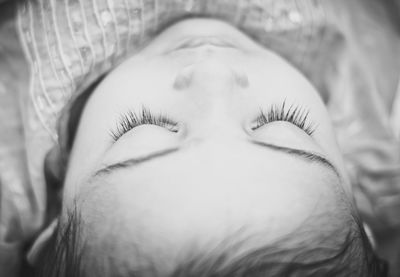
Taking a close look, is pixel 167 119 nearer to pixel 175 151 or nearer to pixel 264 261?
pixel 175 151

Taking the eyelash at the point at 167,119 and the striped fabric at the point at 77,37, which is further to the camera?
the striped fabric at the point at 77,37

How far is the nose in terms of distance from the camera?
0.52m

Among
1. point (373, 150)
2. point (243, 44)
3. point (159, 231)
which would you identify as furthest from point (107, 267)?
point (373, 150)

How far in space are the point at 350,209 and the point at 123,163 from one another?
0.93 ft

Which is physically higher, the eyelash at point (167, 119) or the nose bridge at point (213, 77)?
the nose bridge at point (213, 77)

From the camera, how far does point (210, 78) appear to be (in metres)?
0.52

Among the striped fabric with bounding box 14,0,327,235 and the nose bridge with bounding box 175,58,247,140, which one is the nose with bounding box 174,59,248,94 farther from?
the striped fabric with bounding box 14,0,327,235

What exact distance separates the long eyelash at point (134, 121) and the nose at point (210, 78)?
0.16 ft

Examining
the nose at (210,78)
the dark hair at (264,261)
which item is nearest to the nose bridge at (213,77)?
the nose at (210,78)

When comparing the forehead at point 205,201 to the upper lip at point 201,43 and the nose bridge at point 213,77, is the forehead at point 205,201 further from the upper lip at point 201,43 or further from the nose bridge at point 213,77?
the upper lip at point 201,43

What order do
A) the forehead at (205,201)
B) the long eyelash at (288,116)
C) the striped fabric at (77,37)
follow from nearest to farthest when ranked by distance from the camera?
the forehead at (205,201) < the long eyelash at (288,116) < the striped fabric at (77,37)

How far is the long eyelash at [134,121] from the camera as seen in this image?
0.53 meters

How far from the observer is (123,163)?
482 millimetres

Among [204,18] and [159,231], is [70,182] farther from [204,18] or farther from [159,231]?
[204,18]
